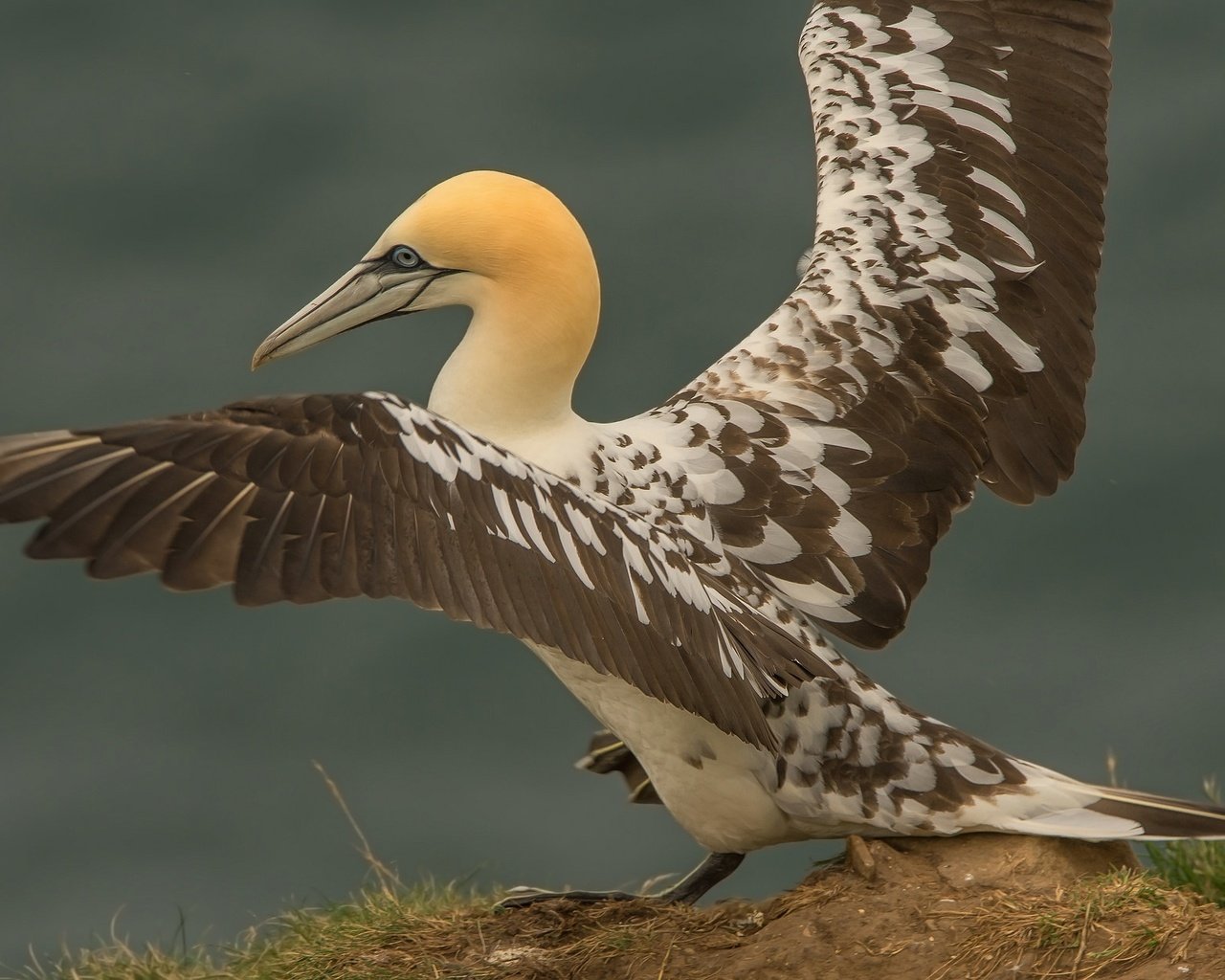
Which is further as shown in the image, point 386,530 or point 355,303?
point 355,303

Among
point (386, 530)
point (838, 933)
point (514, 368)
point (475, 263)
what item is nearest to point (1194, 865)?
point (838, 933)

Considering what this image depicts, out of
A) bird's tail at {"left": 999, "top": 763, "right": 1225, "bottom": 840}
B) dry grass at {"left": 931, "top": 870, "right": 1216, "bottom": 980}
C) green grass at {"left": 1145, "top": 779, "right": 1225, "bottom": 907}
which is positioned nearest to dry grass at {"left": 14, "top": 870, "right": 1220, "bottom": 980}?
dry grass at {"left": 931, "top": 870, "right": 1216, "bottom": 980}

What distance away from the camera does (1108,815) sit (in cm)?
619

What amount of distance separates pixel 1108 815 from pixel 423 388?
7126 mm

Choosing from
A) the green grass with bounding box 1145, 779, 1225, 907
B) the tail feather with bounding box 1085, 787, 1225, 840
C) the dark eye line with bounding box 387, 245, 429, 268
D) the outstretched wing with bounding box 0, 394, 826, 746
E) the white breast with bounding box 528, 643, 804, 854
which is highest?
the dark eye line with bounding box 387, 245, 429, 268

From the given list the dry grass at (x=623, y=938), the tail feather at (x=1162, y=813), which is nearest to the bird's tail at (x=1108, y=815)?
the tail feather at (x=1162, y=813)

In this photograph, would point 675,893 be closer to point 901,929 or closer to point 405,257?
point 901,929

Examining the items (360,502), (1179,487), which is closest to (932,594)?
(1179,487)

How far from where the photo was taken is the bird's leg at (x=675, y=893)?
265 inches

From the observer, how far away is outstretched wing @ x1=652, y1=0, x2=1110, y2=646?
673cm

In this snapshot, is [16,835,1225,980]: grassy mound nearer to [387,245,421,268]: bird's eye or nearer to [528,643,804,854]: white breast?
[528,643,804,854]: white breast

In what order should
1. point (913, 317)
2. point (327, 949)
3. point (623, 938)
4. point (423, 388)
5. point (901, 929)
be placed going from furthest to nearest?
point (423, 388), point (913, 317), point (327, 949), point (623, 938), point (901, 929)

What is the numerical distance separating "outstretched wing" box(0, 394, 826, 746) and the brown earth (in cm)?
66

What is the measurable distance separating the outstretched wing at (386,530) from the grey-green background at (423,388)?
21.4ft
